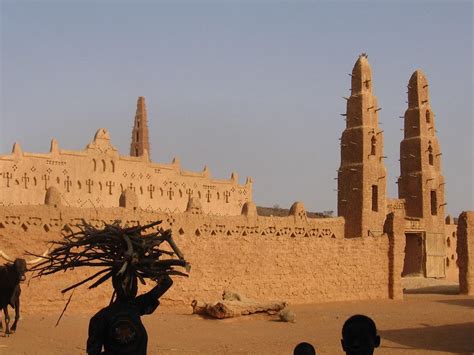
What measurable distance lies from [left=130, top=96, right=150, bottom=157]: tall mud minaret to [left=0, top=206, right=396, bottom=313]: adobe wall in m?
32.1

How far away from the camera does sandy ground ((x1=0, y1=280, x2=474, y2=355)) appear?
13.0 metres

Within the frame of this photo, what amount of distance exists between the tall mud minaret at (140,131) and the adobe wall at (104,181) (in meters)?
10.2

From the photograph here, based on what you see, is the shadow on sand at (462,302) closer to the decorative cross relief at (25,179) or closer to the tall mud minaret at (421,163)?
the tall mud minaret at (421,163)

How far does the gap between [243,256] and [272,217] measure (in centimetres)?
178

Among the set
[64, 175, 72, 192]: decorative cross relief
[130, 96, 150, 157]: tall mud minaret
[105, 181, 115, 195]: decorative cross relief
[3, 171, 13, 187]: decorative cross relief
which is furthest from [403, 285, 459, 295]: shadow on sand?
[130, 96, 150, 157]: tall mud minaret

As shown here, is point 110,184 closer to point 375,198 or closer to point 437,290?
point 375,198

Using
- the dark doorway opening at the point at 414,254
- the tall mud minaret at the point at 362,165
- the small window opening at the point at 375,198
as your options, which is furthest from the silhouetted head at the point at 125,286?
the dark doorway opening at the point at 414,254

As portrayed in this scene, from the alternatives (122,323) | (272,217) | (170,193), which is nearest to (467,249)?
(272,217)

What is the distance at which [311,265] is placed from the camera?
71.1 feet

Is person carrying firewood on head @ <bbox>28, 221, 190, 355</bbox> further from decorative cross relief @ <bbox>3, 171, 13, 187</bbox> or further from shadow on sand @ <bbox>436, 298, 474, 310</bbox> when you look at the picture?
decorative cross relief @ <bbox>3, 171, 13, 187</bbox>

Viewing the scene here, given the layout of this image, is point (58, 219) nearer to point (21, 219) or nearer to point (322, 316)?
point (21, 219)

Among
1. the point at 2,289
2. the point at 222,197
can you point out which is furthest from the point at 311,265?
the point at 222,197

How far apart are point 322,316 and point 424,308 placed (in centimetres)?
482

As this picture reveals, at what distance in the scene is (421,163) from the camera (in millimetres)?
38031
